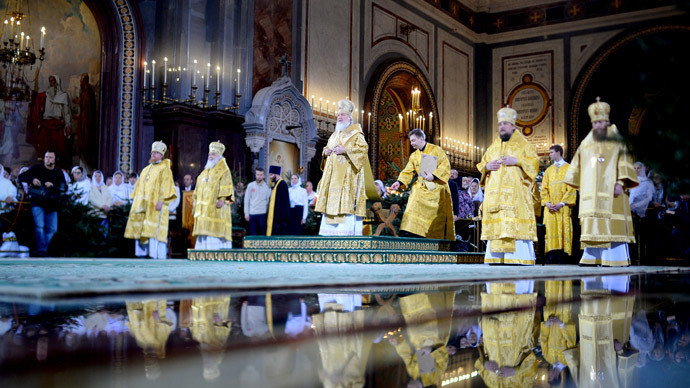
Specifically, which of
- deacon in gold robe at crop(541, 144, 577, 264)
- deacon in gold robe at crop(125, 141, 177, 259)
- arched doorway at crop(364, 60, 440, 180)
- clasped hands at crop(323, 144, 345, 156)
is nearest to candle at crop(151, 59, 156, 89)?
deacon in gold robe at crop(125, 141, 177, 259)

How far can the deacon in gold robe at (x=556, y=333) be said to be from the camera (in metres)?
1.38

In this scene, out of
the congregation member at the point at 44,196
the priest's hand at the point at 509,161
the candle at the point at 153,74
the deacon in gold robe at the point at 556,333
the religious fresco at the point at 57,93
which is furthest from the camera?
the candle at the point at 153,74

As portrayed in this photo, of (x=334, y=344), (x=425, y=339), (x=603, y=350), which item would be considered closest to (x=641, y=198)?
(x=603, y=350)

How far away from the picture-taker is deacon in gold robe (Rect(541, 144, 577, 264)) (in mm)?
10359

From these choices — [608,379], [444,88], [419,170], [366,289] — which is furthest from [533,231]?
[444,88]

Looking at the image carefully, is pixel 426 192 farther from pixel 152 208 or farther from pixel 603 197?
pixel 152 208

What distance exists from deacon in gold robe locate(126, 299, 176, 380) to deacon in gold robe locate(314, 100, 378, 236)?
6.32m

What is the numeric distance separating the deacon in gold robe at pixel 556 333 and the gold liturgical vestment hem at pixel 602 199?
5592mm

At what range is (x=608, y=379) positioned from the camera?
47.9 inches

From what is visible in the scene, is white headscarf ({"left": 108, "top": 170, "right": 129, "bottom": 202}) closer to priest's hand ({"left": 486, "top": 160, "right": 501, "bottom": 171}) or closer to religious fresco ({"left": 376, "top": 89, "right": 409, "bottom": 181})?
priest's hand ({"left": 486, "top": 160, "right": 501, "bottom": 171})

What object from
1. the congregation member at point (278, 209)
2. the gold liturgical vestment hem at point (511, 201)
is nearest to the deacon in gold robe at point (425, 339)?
the gold liturgical vestment hem at point (511, 201)

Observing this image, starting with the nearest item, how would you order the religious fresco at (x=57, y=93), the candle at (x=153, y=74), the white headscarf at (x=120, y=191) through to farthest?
the white headscarf at (x=120, y=191) < the religious fresco at (x=57, y=93) < the candle at (x=153, y=74)

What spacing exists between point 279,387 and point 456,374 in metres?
0.36

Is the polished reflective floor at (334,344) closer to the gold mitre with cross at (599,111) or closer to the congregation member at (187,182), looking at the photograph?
the gold mitre with cross at (599,111)
